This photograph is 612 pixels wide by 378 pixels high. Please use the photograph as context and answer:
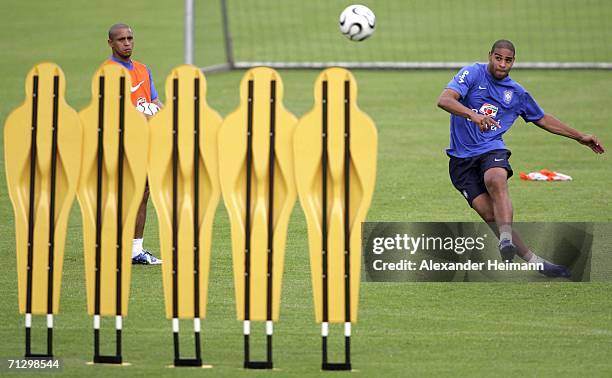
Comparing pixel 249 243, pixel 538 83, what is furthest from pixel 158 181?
pixel 538 83

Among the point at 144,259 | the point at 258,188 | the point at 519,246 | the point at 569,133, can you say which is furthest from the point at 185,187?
the point at 569,133

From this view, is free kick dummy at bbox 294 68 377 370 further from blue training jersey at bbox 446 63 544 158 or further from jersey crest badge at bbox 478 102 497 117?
jersey crest badge at bbox 478 102 497 117

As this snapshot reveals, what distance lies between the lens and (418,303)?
9.47 metres

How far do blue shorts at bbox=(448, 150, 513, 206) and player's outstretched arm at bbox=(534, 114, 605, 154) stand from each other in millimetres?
462

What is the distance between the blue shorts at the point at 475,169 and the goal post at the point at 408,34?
12.4 metres

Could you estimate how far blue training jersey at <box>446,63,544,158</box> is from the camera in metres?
10.4

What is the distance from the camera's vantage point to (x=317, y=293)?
7.51 meters

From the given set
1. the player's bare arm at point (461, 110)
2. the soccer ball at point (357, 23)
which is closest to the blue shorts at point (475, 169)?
the player's bare arm at point (461, 110)

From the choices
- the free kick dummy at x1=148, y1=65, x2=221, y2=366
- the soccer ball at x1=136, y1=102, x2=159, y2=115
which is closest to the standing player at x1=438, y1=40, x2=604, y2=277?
the soccer ball at x1=136, y1=102, x2=159, y2=115

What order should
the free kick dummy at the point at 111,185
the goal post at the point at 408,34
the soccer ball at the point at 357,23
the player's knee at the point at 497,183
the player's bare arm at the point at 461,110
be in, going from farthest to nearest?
the goal post at the point at 408,34 → the soccer ball at the point at 357,23 → the player's knee at the point at 497,183 → the player's bare arm at the point at 461,110 → the free kick dummy at the point at 111,185

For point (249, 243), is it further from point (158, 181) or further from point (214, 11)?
point (214, 11)

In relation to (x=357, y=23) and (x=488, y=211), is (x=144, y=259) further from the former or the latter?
(x=357, y=23)

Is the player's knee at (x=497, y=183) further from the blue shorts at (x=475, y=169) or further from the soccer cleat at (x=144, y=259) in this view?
the soccer cleat at (x=144, y=259)

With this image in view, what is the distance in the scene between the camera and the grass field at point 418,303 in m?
7.79
